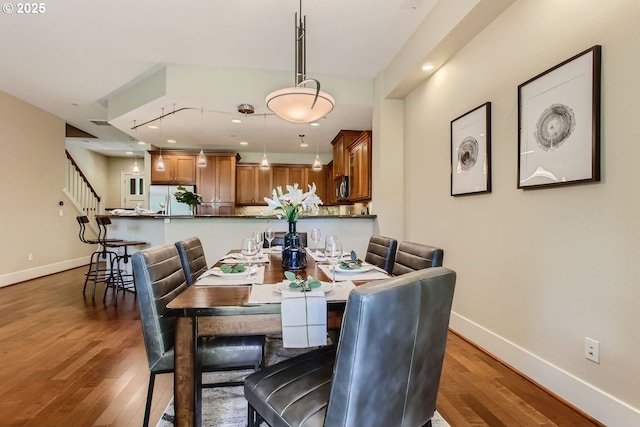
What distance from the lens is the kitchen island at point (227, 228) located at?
4086 millimetres

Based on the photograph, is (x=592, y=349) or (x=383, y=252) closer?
(x=592, y=349)

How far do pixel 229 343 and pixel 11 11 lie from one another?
11.6 ft

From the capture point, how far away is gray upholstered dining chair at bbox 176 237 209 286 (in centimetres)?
192

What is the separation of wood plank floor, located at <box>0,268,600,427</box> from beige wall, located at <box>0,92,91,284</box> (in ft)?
7.55

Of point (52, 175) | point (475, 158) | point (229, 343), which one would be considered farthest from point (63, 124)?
point (475, 158)

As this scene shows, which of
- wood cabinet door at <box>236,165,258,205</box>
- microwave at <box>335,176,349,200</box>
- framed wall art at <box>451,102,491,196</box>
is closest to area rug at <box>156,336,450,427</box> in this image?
framed wall art at <box>451,102,491,196</box>

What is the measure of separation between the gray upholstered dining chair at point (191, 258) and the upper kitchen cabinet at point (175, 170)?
15.9ft

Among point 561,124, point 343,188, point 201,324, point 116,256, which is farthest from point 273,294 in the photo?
point 343,188

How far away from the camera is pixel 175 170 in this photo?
6590mm

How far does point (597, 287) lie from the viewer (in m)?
1.63

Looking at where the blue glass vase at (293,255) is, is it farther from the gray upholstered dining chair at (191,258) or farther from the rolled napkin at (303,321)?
the rolled napkin at (303,321)

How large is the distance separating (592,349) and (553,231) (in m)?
0.66

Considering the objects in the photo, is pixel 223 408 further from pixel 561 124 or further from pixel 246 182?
pixel 246 182

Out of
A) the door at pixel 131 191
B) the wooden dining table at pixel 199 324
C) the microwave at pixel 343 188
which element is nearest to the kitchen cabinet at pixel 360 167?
the microwave at pixel 343 188
